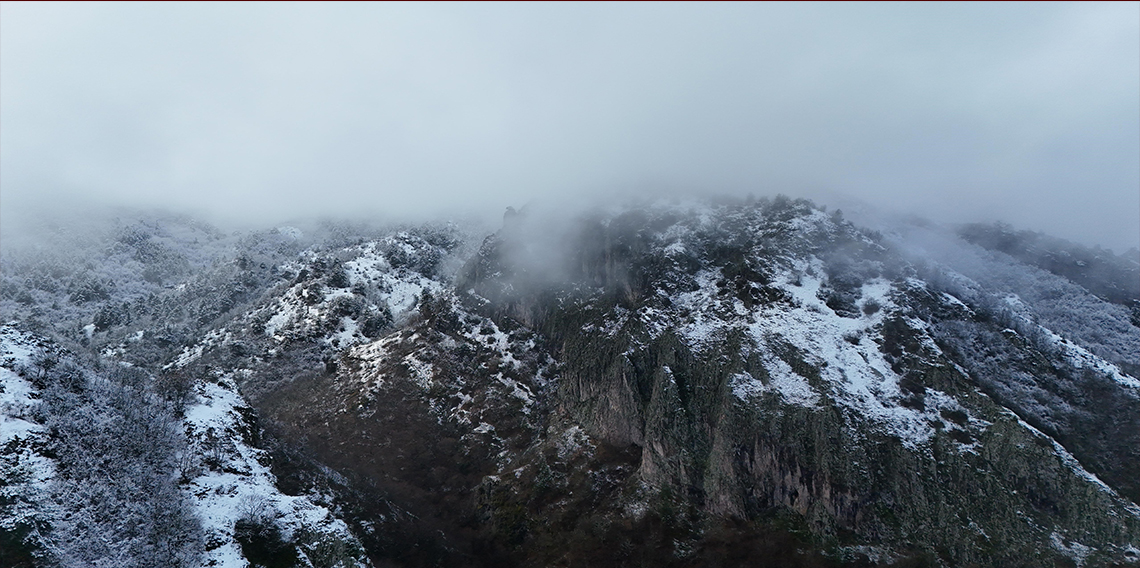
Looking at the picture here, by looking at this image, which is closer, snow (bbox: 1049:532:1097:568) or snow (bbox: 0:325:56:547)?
snow (bbox: 0:325:56:547)

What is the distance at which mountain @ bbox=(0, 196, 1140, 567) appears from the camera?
68.5 meters

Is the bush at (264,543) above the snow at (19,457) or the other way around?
the other way around

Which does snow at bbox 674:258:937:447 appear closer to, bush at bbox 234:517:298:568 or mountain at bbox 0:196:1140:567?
mountain at bbox 0:196:1140:567

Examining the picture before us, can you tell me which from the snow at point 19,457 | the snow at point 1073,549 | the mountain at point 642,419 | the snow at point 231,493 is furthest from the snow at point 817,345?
the snow at point 19,457

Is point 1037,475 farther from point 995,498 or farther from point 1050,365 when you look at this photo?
point 1050,365

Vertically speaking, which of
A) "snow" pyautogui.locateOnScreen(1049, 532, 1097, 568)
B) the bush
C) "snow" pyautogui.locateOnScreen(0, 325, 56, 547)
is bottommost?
"snow" pyautogui.locateOnScreen(1049, 532, 1097, 568)

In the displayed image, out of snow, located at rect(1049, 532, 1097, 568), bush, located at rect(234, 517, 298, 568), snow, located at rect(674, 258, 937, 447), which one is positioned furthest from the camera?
snow, located at rect(674, 258, 937, 447)

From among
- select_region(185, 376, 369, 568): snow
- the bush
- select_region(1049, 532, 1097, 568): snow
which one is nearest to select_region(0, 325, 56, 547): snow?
select_region(185, 376, 369, 568): snow

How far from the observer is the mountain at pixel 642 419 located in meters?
68.5

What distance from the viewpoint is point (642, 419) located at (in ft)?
400

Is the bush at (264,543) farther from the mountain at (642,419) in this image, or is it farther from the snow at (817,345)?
the snow at (817,345)

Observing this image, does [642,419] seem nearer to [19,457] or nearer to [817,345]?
[817,345]

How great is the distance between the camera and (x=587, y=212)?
197 m

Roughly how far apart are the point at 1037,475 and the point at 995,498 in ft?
26.0
